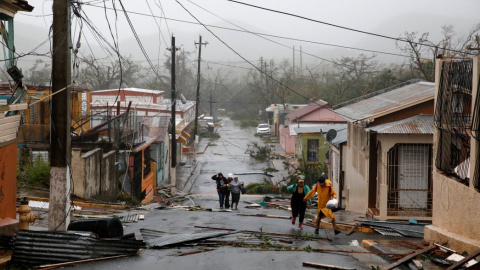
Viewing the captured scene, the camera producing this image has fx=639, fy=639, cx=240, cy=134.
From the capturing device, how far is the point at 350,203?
25.4m

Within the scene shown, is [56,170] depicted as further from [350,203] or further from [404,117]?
[350,203]

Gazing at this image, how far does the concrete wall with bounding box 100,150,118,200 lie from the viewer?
77.5 ft

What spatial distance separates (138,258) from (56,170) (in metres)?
2.41

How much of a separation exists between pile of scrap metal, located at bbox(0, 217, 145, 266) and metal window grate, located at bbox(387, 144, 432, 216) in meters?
10.8

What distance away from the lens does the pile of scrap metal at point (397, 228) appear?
628 inches

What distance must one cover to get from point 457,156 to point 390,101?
364 inches

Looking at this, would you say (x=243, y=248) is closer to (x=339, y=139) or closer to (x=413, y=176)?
(x=413, y=176)

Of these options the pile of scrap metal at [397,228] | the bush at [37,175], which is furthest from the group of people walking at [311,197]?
the bush at [37,175]

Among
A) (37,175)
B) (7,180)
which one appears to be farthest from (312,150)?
(7,180)

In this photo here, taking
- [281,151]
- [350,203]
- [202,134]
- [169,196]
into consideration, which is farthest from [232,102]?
[350,203]

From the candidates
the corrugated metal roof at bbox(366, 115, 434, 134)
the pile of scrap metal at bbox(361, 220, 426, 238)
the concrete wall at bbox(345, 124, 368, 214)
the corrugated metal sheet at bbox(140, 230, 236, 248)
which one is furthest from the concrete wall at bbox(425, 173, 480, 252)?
the concrete wall at bbox(345, 124, 368, 214)

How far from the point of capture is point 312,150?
43656 millimetres

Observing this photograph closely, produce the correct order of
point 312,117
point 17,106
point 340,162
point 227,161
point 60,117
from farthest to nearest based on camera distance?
point 312,117 < point 227,161 < point 340,162 < point 17,106 < point 60,117

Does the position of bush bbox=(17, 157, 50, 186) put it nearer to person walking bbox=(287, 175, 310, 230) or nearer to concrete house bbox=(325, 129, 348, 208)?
person walking bbox=(287, 175, 310, 230)
